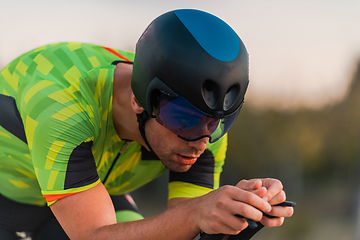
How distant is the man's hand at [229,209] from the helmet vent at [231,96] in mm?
379

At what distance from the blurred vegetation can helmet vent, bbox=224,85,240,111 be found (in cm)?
699

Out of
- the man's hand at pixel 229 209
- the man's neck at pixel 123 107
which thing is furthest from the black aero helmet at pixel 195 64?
the man's hand at pixel 229 209

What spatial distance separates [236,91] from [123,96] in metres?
0.59

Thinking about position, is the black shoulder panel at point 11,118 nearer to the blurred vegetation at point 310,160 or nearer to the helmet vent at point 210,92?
the helmet vent at point 210,92

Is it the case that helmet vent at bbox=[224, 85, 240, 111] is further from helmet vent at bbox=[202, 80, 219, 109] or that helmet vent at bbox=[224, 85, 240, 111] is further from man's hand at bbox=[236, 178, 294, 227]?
man's hand at bbox=[236, 178, 294, 227]

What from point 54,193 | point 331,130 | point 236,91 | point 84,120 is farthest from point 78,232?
point 331,130

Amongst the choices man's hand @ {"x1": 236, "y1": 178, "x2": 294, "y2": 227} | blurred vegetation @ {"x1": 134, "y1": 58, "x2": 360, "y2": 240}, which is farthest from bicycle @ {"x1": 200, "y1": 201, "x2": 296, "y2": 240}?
blurred vegetation @ {"x1": 134, "y1": 58, "x2": 360, "y2": 240}

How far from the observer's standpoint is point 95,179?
144cm

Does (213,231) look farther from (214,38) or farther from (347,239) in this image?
(347,239)

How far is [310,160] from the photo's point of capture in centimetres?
878

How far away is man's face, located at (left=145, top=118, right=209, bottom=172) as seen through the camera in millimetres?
1438

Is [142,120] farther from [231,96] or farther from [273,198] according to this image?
[273,198]

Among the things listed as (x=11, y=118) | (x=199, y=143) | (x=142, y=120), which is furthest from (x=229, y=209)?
(x=11, y=118)

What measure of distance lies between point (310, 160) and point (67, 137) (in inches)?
330
